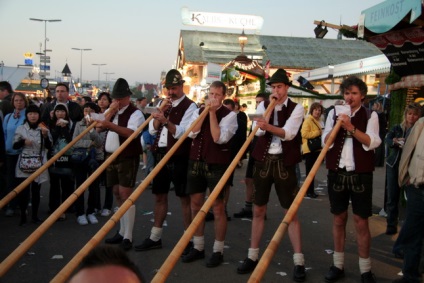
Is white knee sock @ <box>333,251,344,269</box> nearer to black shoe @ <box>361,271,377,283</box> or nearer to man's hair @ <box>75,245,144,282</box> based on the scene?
black shoe @ <box>361,271,377,283</box>

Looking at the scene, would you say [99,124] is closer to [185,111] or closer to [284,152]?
Answer: [185,111]

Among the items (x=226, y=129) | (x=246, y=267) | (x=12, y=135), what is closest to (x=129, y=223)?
(x=246, y=267)

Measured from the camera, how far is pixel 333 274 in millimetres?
4785

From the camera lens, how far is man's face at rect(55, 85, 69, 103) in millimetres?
7836

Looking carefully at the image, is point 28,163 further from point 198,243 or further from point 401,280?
point 401,280

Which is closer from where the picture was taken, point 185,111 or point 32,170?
point 185,111

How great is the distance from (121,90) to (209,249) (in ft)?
7.72

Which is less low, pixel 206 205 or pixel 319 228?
pixel 206 205

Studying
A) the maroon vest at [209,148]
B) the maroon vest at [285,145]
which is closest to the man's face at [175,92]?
the maroon vest at [209,148]

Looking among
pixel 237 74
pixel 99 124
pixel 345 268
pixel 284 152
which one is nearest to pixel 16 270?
pixel 99 124

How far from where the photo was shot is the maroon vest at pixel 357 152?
4539 millimetres

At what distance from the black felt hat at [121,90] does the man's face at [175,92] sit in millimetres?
599

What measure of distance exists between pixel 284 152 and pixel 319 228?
8.32ft

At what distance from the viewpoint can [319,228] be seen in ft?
22.8
